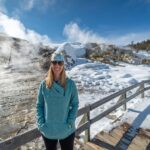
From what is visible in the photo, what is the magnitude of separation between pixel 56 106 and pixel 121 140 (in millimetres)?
3377

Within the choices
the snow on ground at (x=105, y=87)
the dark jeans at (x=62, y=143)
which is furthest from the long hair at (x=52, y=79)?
the snow on ground at (x=105, y=87)

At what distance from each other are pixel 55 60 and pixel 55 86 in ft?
1.22

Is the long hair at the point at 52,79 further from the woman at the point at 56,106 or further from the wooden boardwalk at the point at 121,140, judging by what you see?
the wooden boardwalk at the point at 121,140

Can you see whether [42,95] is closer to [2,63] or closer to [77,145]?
[77,145]

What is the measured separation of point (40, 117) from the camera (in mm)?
3828

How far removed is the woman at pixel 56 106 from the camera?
378 cm

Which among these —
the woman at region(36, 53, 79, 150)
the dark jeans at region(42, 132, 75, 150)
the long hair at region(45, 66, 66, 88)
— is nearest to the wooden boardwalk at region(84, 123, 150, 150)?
the dark jeans at region(42, 132, 75, 150)

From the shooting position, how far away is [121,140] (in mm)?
6625

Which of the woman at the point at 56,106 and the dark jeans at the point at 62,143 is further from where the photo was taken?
the dark jeans at the point at 62,143

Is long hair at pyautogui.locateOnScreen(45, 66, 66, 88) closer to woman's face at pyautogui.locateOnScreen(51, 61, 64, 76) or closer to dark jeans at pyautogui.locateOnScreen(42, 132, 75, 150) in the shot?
woman's face at pyautogui.locateOnScreen(51, 61, 64, 76)

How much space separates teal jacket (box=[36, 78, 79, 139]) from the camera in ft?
12.4

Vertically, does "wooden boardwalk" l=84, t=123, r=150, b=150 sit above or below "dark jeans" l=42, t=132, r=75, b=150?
below

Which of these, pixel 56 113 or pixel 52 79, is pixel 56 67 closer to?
pixel 52 79

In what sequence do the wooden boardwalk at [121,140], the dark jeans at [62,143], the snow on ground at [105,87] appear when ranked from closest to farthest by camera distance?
the dark jeans at [62,143]
the wooden boardwalk at [121,140]
the snow on ground at [105,87]
